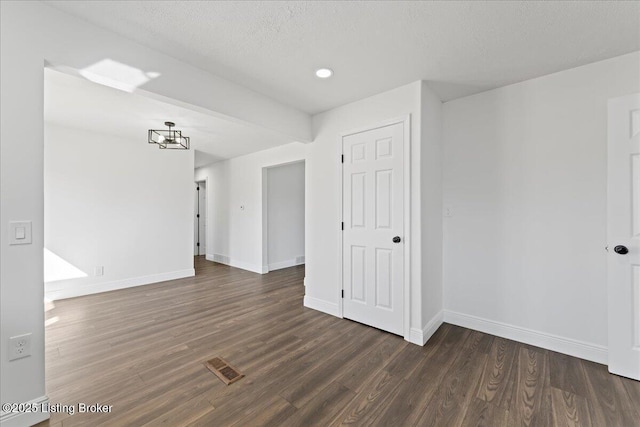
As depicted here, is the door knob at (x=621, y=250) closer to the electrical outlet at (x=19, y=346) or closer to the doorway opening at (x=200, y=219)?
the electrical outlet at (x=19, y=346)

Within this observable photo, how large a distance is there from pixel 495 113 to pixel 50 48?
3.71 meters

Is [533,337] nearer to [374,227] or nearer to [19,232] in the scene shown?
[374,227]

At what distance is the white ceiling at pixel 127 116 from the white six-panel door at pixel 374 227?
154 centimetres

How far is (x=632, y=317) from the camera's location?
2055mm

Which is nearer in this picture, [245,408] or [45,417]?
[45,417]

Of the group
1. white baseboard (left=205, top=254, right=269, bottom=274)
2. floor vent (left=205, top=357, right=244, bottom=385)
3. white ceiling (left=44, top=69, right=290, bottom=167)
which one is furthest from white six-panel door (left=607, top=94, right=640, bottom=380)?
white baseboard (left=205, top=254, right=269, bottom=274)

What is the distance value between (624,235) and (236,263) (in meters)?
6.09

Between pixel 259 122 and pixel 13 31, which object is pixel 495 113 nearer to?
pixel 259 122

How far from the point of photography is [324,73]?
8.27 feet

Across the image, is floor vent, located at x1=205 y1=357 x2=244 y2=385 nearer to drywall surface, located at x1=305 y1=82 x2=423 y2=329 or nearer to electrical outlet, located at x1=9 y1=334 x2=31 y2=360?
electrical outlet, located at x1=9 y1=334 x2=31 y2=360

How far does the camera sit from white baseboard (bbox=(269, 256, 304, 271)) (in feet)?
19.3

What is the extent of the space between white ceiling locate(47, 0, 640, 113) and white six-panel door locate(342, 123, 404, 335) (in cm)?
66

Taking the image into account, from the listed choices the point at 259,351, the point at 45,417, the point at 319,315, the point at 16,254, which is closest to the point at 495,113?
the point at 319,315

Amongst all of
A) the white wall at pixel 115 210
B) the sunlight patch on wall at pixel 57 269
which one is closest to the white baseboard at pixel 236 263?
the white wall at pixel 115 210
